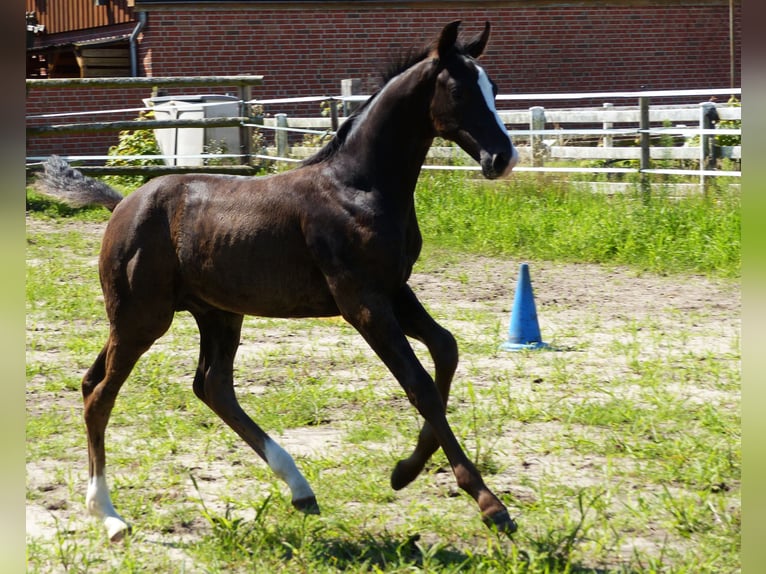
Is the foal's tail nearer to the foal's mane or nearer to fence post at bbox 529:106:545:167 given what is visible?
the foal's mane

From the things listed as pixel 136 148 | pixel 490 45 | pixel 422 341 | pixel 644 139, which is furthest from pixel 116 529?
pixel 490 45

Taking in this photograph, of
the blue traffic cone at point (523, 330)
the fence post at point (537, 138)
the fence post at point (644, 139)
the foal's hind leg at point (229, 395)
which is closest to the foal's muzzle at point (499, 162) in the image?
the foal's hind leg at point (229, 395)

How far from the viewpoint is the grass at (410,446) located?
12.8 feet

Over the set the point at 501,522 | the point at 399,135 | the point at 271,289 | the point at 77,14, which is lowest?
the point at 501,522

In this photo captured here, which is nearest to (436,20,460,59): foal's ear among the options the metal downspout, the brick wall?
the brick wall

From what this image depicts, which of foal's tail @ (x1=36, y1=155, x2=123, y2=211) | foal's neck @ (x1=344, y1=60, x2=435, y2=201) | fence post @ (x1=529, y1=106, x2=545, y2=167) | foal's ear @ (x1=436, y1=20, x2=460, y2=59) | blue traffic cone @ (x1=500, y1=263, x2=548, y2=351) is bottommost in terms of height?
blue traffic cone @ (x1=500, y1=263, x2=548, y2=351)

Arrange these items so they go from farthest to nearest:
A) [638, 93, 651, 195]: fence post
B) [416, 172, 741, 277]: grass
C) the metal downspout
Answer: the metal downspout → [638, 93, 651, 195]: fence post → [416, 172, 741, 277]: grass

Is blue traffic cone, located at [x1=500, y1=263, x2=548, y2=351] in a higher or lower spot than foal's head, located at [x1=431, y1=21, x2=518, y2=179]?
lower

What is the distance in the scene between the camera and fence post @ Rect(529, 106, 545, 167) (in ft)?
47.5

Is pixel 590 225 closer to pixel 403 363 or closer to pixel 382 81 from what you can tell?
pixel 382 81

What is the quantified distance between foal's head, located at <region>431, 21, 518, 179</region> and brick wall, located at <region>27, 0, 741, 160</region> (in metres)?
16.5

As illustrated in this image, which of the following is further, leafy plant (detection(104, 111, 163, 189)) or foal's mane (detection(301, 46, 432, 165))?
leafy plant (detection(104, 111, 163, 189))

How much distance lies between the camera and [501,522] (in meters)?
3.64

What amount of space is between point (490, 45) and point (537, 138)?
7.86 m
